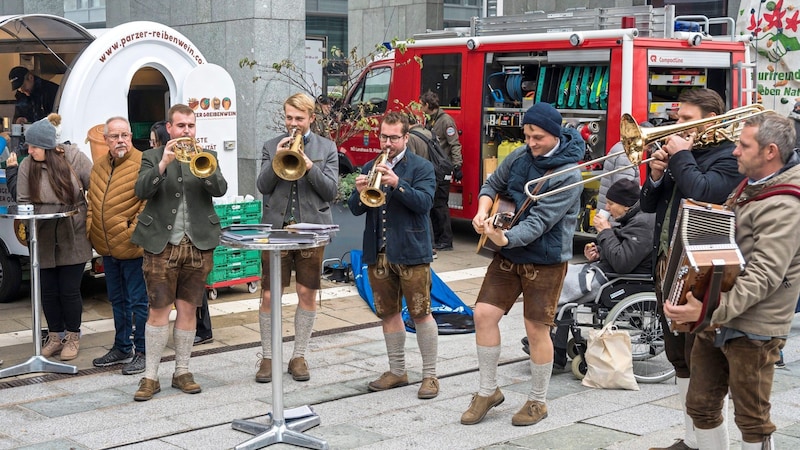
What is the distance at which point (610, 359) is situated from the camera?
21.7 feet

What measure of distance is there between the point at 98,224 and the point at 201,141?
2.55 metres

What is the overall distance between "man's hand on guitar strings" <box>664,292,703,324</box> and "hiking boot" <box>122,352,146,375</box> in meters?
4.03

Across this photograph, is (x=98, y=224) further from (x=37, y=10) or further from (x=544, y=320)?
(x=37, y=10)

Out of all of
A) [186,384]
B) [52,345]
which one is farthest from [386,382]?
[52,345]

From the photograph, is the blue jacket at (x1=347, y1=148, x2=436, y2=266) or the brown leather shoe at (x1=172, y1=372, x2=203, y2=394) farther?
the brown leather shoe at (x1=172, y1=372, x2=203, y2=394)

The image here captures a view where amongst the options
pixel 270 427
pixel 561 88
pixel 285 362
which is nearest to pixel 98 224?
pixel 285 362

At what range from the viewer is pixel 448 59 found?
42.5ft

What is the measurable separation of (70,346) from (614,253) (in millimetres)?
3946

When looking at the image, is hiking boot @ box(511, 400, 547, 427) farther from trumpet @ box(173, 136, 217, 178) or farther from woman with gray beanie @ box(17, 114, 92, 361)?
woman with gray beanie @ box(17, 114, 92, 361)

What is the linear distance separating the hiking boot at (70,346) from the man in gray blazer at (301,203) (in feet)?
4.84

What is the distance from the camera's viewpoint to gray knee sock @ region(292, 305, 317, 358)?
679 centimetres

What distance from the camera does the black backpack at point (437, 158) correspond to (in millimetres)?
11006

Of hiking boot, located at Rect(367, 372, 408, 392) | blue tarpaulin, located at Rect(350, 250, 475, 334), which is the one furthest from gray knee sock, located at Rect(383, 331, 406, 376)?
blue tarpaulin, located at Rect(350, 250, 475, 334)

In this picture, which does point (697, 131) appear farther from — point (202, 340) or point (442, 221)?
point (442, 221)
